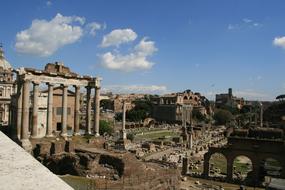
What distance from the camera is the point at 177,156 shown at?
44750mm

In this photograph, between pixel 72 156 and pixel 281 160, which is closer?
pixel 72 156

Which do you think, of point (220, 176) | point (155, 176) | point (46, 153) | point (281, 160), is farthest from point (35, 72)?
point (281, 160)

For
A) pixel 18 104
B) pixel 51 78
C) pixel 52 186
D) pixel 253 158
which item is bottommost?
pixel 253 158

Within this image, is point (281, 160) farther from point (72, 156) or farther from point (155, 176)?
point (72, 156)

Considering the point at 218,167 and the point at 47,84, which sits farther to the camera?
the point at 218,167

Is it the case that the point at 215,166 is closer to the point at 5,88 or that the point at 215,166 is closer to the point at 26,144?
the point at 26,144

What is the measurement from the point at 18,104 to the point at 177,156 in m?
23.4

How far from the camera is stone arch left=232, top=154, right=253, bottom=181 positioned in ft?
109

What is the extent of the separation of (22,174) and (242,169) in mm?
35850

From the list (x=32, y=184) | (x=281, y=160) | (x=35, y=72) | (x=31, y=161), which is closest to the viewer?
(x=32, y=184)

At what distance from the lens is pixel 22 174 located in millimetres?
7758

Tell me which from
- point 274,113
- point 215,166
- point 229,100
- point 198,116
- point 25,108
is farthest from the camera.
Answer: point 229,100

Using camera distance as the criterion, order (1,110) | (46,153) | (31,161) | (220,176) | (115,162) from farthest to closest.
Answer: (1,110) < (220,176) < (46,153) < (115,162) < (31,161)

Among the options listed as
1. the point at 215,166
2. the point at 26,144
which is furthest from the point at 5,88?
the point at 215,166
